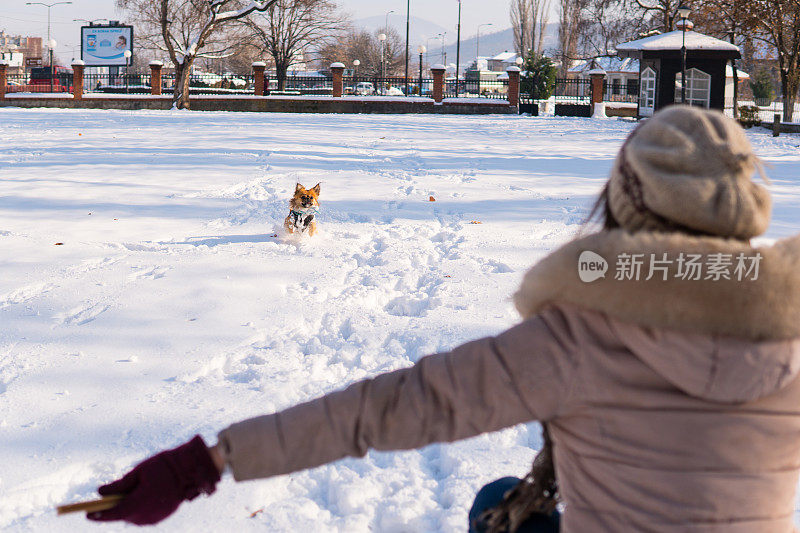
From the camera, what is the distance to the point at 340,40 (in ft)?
163

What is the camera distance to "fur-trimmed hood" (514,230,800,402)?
132cm

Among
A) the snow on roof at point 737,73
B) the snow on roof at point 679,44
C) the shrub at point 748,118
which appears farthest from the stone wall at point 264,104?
the snow on roof at point 737,73

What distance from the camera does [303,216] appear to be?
6.74 m

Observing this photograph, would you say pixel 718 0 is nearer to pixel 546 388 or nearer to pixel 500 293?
pixel 500 293

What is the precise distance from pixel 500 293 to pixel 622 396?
161 inches

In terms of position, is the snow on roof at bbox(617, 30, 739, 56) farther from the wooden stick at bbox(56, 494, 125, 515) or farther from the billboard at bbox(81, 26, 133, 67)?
the billboard at bbox(81, 26, 133, 67)

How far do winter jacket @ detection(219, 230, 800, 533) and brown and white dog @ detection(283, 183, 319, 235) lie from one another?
5.27 meters

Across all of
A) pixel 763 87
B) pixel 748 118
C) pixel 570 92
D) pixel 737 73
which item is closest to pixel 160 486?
pixel 748 118

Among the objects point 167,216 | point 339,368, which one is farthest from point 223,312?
point 167,216

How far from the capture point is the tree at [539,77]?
38.6 metres

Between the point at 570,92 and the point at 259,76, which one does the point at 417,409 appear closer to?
the point at 259,76

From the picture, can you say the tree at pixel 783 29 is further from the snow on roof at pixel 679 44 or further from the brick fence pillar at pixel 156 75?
the brick fence pillar at pixel 156 75

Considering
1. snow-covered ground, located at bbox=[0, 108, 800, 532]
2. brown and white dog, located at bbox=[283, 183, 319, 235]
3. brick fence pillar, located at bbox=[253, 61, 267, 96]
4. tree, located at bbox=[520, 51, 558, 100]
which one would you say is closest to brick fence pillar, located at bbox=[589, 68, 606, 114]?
tree, located at bbox=[520, 51, 558, 100]

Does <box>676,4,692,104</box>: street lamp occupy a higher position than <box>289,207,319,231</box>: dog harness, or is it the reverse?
<box>676,4,692,104</box>: street lamp
